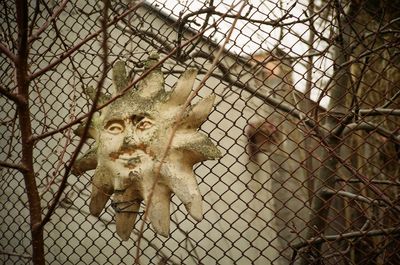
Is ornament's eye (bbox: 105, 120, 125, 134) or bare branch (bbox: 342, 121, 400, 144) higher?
ornament's eye (bbox: 105, 120, 125, 134)

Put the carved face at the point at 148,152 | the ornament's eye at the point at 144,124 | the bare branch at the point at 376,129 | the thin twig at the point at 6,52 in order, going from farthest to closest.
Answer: the bare branch at the point at 376,129 → the ornament's eye at the point at 144,124 → the carved face at the point at 148,152 → the thin twig at the point at 6,52

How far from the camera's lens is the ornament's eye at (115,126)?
1871mm

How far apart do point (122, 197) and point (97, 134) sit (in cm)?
39

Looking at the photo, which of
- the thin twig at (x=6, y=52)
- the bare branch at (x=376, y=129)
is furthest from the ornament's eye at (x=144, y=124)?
the bare branch at (x=376, y=129)

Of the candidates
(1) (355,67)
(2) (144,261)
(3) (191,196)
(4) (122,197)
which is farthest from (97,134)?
(1) (355,67)

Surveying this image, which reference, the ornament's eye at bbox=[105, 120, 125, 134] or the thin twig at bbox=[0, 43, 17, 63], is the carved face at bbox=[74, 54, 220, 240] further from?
the thin twig at bbox=[0, 43, 17, 63]

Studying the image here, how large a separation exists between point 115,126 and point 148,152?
0.25 metres

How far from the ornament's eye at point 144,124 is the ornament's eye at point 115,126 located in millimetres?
95

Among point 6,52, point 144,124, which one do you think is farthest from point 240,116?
point 6,52

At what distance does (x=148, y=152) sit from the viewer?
1776 millimetres

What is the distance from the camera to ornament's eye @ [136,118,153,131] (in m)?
1.83

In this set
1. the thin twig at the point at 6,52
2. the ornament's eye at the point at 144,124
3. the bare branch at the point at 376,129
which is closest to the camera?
the thin twig at the point at 6,52

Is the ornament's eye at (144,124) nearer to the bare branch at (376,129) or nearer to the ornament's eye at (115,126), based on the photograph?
the ornament's eye at (115,126)

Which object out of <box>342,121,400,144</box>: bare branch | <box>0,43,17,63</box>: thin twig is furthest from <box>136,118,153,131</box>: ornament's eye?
<box>342,121,400,144</box>: bare branch
